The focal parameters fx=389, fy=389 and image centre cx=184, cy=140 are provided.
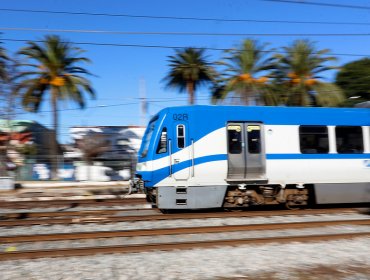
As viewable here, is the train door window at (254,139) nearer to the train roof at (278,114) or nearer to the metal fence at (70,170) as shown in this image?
the train roof at (278,114)

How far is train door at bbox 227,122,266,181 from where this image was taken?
38.7 ft

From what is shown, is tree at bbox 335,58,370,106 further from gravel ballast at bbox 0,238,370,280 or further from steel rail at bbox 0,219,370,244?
gravel ballast at bbox 0,238,370,280

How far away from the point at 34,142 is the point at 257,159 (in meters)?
24.4

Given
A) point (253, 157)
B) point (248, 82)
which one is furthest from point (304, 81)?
point (253, 157)

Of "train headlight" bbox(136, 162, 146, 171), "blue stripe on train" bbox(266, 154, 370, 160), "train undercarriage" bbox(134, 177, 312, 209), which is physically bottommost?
"train undercarriage" bbox(134, 177, 312, 209)

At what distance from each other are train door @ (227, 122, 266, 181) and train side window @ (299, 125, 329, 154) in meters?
1.40

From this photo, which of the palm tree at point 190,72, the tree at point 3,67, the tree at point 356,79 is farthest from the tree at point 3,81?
the tree at point 356,79

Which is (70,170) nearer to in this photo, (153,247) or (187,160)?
(187,160)

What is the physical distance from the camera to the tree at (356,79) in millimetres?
44281

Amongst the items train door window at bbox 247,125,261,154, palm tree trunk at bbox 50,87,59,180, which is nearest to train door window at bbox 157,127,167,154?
train door window at bbox 247,125,261,154

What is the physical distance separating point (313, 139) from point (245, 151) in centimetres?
237

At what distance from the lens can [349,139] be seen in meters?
12.8

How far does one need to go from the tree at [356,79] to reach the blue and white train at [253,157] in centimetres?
3389

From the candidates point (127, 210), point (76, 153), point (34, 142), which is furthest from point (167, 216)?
point (34, 142)
